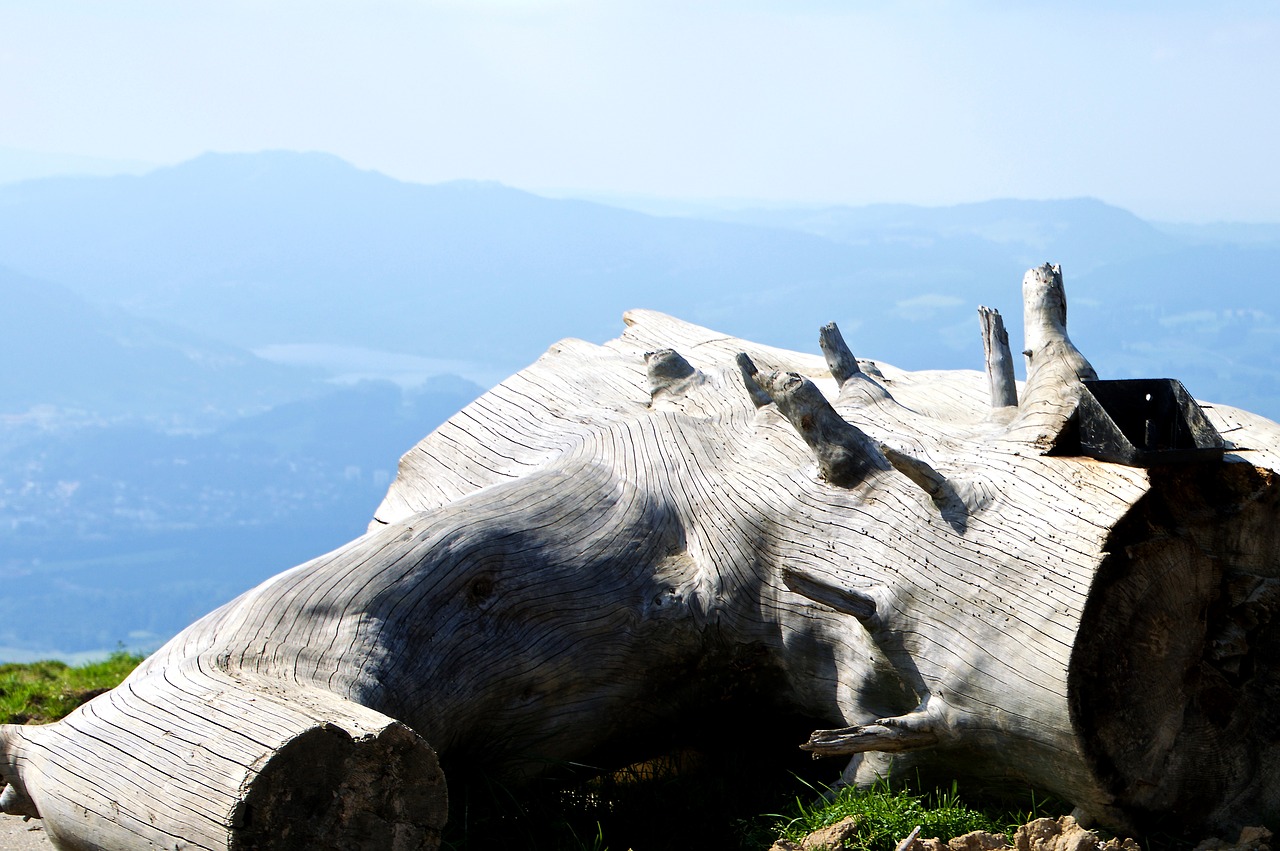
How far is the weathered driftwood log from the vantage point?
141 inches

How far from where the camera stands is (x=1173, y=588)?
12.7ft

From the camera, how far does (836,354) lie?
5508 millimetres

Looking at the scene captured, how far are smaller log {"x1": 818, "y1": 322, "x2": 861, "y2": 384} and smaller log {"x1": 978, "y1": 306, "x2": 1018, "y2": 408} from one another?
607mm

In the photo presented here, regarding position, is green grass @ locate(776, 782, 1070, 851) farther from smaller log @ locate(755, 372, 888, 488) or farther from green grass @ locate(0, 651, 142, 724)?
green grass @ locate(0, 651, 142, 724)

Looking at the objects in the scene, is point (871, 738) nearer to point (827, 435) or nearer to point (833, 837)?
point (833, 837)

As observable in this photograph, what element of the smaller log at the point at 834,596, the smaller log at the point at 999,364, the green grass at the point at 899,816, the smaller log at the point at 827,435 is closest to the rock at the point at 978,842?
the green grass at the point at 899,816

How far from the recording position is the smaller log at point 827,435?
4.48m

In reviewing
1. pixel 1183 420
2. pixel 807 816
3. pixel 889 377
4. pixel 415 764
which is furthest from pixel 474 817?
pixel 889 377

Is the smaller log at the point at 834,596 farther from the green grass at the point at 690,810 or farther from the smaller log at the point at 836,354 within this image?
the smaller log at the point at 836,354

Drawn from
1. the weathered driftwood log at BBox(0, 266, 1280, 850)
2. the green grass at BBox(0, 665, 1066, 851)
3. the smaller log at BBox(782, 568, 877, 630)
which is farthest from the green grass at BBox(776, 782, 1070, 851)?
the smaller log at BBox(782, 568, 877, 630)

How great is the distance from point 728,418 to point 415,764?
2.39m

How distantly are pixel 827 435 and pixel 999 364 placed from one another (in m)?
1.06

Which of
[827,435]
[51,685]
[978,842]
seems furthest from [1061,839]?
[51,685]

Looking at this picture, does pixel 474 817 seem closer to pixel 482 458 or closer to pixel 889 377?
pixel 482 458
